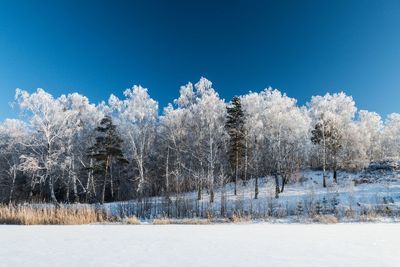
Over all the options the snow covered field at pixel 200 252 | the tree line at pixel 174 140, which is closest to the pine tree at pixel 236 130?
the tree line at pixel 174 140

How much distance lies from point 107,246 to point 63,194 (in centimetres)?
3630

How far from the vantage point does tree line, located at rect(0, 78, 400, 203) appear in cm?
2580

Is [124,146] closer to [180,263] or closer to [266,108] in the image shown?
[266,108]

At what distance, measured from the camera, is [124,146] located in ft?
117

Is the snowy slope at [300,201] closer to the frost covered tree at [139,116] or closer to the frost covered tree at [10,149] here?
the frost covered tree at [139,116]

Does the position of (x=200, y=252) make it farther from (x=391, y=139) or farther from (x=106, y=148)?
(x=391, y=139)

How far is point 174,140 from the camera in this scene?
1125 inches

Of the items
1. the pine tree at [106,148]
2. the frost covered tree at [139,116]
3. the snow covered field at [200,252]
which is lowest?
the snow covered field at [200,252]

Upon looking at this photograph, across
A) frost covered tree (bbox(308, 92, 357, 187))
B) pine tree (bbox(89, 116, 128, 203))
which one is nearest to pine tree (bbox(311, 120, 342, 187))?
frost covered tree (bbox(308, 92, 357, 187))

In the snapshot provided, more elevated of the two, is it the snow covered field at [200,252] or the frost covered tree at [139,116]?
the frost covered tree at [139,116]

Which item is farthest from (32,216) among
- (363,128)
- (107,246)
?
(363,128)

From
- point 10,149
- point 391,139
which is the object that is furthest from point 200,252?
point 391,139

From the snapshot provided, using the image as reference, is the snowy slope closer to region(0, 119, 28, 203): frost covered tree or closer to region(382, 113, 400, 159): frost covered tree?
region(382, 113, 400, 159): frost covered tree

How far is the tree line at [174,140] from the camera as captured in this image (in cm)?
2580
